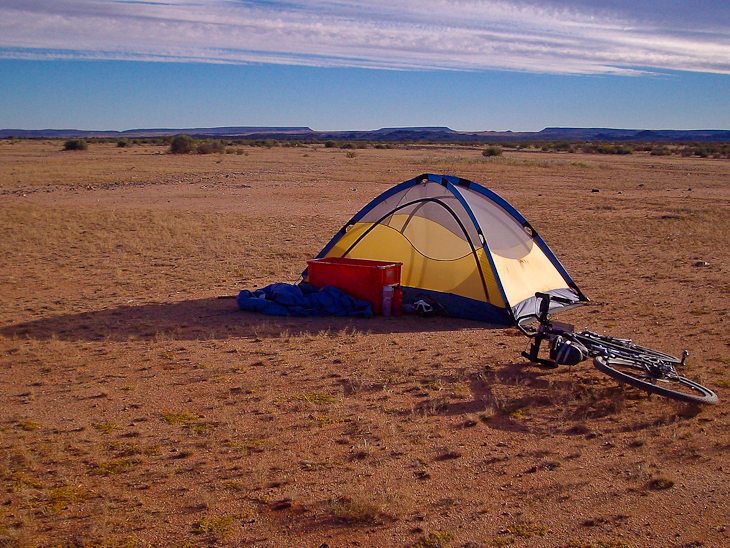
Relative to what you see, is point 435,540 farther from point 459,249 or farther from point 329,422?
point 459,249

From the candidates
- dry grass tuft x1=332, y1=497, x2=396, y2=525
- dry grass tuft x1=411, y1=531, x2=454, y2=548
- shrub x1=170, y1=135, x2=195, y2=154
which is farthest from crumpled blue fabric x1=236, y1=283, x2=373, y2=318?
shrub x1=170, y1=135, x2=195, y2=154

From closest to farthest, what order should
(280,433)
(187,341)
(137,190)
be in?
(280,433), (187,341), (137,190)

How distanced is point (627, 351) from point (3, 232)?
14.8 meters

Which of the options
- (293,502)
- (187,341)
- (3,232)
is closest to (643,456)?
(293,502)

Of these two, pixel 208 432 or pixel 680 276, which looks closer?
pixel 208 432

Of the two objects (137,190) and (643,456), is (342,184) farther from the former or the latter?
(643,456)

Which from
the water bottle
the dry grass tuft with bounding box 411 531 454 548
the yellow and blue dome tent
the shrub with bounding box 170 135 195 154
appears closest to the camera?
the dry grass tuft with bounding box 411 531 454 548

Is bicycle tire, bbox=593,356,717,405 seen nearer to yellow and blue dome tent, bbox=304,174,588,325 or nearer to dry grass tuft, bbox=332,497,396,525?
yellow and blue dome tent, bbox=304,174,588,325

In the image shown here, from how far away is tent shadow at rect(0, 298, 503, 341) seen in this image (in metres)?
9.16

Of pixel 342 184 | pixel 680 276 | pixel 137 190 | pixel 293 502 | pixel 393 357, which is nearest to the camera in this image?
pixel 293 502

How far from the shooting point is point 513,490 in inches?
201

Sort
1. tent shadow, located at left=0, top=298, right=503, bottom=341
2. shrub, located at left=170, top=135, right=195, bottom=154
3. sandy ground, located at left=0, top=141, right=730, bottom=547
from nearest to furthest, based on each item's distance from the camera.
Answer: sandy ground, located at left=0, top=141, right=730, bottom=547 → tent shadow, located at left=0, top=298, right=503, bottom=341 → shrub, located at left=170, top=135, right=195, bottom=154

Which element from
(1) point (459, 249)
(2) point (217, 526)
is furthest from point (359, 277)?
(2) point (217, 526)

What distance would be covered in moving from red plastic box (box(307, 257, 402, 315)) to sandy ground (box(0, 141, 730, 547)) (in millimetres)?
509
